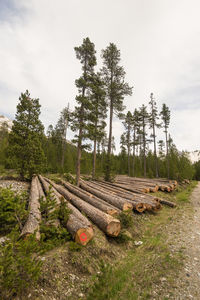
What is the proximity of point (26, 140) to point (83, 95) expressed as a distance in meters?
7.39

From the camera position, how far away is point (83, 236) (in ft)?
13.8

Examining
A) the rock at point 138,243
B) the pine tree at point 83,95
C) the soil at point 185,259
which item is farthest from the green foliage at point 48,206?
the pine tree at point 83,95

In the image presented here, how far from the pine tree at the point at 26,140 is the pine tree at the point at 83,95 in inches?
161

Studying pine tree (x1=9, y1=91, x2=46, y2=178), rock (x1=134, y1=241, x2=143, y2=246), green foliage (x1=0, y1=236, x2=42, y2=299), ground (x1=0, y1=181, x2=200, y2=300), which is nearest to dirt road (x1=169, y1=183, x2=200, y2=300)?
ground (x1=0, y1=181, x2=200, y2=300)

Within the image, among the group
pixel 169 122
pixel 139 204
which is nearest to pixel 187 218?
pixel 139 204

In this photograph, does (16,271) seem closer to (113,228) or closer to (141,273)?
(141,273)

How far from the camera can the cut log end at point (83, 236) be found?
13.6ft

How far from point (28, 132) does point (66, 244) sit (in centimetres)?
1169

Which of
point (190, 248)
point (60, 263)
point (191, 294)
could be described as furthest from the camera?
point (190, 248)

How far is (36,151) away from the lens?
12.8m

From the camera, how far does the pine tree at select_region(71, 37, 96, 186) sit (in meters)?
12.7

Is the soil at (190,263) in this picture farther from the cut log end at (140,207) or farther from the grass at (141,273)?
the cut log end at (140,207)

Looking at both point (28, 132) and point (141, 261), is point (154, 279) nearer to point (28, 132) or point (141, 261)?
point (141, 261)

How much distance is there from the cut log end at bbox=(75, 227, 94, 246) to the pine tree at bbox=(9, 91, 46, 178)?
33.6 ft
